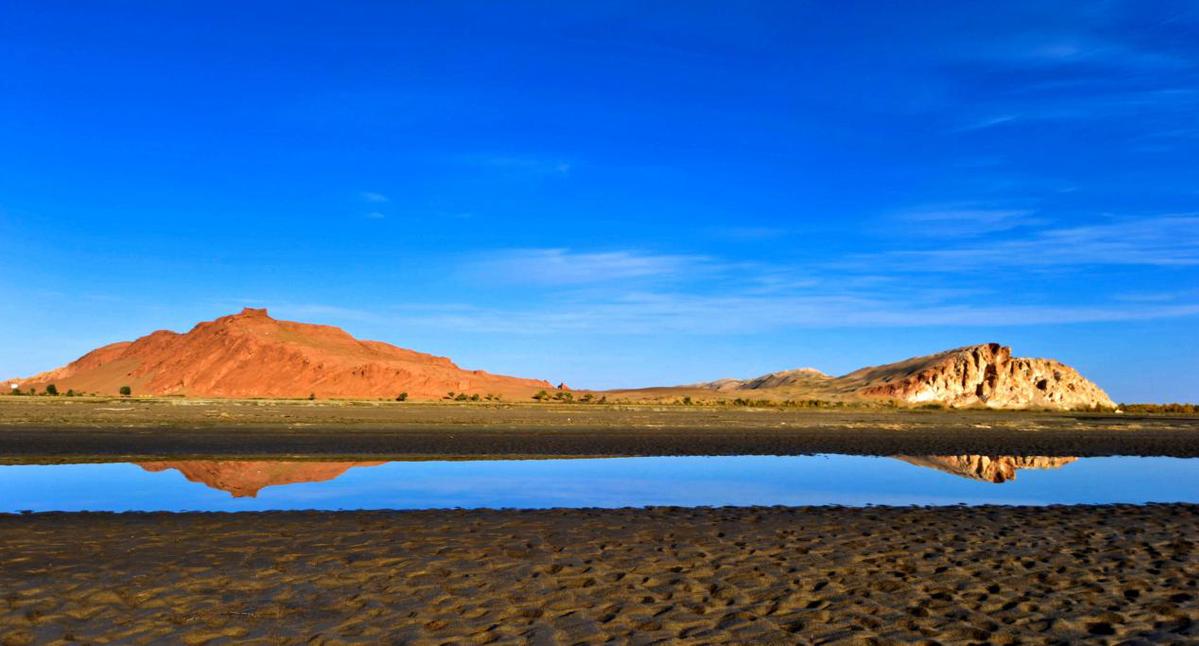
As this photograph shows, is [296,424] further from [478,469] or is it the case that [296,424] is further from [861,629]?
[861,629]

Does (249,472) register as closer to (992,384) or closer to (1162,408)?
(992,384)

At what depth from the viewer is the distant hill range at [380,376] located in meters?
110

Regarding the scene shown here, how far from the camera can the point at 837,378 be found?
132250mm

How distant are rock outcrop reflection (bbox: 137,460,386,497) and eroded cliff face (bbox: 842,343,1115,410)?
9481cm

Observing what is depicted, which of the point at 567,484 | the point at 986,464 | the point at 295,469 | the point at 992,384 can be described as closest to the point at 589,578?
the point at 567,484

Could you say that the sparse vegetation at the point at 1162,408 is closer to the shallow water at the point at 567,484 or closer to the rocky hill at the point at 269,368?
the rocky hill at the point at 269,368

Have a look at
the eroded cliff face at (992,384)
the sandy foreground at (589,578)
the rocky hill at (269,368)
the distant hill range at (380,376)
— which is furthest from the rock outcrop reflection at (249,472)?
the eroded cliff face at (992,384)

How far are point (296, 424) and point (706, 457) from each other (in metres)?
22.3

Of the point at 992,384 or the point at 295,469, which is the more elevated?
the point at 992,384

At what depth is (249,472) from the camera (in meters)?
21.7

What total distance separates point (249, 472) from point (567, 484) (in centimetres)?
818

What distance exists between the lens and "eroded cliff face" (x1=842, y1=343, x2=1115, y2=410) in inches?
4264

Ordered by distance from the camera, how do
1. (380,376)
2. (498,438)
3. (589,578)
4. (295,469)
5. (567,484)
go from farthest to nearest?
(380,376) → (498,438) → (295,469) → (567,484) → (589,578)

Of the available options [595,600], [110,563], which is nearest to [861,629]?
[595,600]
